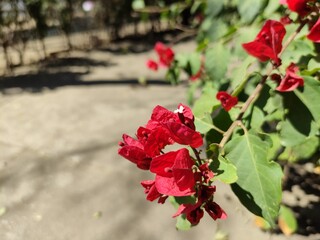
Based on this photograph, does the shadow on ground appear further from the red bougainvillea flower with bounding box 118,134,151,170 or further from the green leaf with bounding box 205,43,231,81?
the red bougainvillea flower with bounding box 118,134,151,170

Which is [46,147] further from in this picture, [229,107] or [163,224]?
[229,107]

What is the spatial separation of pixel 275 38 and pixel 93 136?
3.32 metres

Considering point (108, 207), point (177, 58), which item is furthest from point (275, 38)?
point (108, 207)

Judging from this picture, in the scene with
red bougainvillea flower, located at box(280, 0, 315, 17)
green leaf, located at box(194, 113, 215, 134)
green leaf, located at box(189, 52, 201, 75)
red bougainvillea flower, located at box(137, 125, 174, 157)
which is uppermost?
red bougainvillea flower, located at box(280, 0, 315, 17)

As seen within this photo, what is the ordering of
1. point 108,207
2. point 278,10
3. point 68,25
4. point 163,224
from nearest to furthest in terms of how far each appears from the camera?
point 278,10 → point 163,224 → point 108,207 → point 68,25

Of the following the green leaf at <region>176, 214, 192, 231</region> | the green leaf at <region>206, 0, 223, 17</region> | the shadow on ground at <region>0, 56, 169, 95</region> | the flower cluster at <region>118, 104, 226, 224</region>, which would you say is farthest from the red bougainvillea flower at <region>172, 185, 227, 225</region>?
the shadow on ground at <region>0, 56, 169, 95</region>

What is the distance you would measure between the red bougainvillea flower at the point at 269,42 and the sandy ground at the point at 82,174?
180cm

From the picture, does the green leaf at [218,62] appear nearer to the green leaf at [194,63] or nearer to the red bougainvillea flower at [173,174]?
the green leaf at [194,63]

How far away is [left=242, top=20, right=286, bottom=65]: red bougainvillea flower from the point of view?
916 mm

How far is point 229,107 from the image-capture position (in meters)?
1.08

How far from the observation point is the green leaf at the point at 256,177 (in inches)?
33.3

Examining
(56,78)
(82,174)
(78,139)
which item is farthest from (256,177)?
(56,78)

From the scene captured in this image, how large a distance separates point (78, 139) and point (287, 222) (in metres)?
2.33

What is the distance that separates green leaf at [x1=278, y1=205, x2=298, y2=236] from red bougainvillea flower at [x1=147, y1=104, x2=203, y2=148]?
74.3 inches
